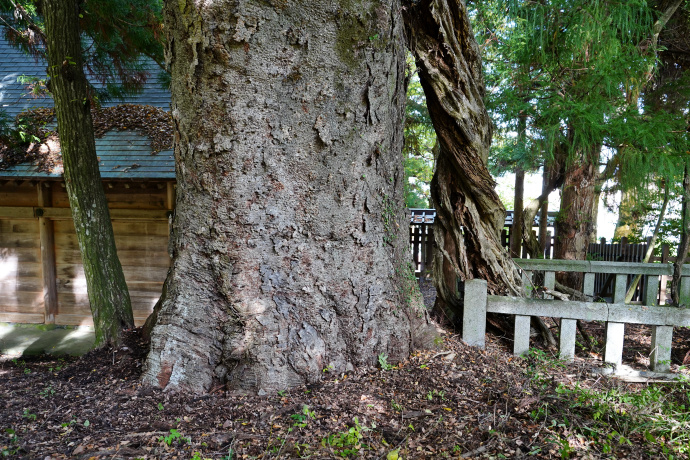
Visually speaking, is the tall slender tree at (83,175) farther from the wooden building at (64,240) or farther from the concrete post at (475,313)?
the wooden building at (64,240)

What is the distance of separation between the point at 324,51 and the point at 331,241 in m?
1.20

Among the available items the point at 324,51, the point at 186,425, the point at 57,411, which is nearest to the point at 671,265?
the point at 324,51

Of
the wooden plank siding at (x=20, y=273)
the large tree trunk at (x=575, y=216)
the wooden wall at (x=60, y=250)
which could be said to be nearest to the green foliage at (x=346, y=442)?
the large tree trunk at (x=575, y=216)

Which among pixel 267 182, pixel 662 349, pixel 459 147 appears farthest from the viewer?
pixel 459 147

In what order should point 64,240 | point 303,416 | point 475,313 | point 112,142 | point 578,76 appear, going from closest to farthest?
1. point 303,416
2. point 475,313
3. point 578,76
4. point 112,142
5. point 64,240

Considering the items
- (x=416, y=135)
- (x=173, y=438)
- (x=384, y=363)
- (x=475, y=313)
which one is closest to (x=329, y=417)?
(x=384, y=363)

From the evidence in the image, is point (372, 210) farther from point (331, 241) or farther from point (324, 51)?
point (324, 51)

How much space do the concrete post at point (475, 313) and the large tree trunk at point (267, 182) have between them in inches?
49.7

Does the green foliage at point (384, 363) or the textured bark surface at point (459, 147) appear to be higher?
the textured bark surface at point (459, 147)

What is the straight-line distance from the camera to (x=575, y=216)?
726cm

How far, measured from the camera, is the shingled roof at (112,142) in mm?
7312

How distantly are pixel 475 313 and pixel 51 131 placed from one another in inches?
327

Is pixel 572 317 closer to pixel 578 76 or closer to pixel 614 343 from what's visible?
pixel 614 343

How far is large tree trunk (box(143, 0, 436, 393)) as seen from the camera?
2.71 meters
